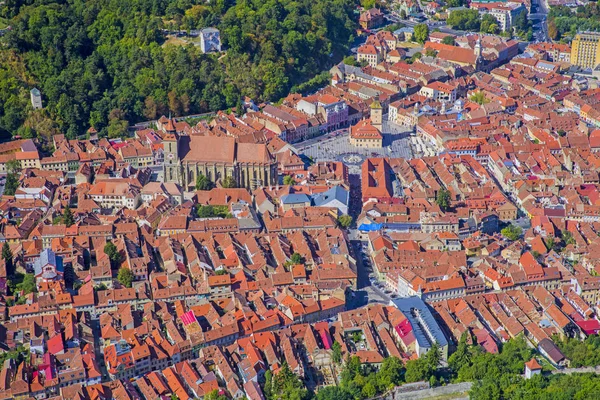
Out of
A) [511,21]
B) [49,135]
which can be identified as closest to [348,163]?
[49,135]

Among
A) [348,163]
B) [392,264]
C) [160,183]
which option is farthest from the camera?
[348,163]

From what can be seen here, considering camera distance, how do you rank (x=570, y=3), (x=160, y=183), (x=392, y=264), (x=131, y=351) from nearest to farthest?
(x=131, y=351) → (x=392, y=264) → (x=160, y=183) → (x=570, y=3)

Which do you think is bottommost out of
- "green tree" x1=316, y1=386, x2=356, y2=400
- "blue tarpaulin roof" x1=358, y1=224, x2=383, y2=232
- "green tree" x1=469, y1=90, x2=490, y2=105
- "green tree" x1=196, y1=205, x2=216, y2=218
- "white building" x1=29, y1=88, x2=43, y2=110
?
"green tree" x1=316, y1=386, x2=356, y2=400

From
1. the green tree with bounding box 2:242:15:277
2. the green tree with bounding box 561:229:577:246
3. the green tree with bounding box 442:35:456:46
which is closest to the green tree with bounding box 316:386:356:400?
the green tree with bounding box 2:242:15:277

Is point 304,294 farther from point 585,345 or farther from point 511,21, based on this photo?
point 511,21

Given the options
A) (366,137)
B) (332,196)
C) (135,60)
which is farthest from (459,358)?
(135,60)

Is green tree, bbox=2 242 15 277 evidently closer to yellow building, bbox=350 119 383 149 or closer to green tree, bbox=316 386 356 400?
green tree, bbox=316 386 356 400

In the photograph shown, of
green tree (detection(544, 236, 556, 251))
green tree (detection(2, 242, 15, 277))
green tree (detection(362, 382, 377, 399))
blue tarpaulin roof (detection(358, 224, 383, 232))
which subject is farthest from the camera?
blue tarpaulin roof (detection(358, 224, 383, 232))
